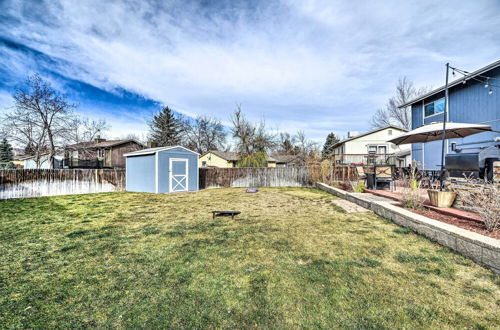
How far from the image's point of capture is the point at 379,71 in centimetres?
1274

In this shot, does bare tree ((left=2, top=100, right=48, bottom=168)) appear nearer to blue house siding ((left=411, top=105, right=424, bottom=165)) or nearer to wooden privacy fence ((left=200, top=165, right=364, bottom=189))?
wooden privacy fence ((left=200, top=165, right=364, bottom=189))

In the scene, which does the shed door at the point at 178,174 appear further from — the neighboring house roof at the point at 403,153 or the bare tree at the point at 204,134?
the bare tree at the point at 204,134

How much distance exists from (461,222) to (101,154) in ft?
97.4

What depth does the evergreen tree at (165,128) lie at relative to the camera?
31297 mm

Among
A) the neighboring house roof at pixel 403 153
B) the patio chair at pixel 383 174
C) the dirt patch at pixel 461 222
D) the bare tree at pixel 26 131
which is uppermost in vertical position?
the bare tree at pixel 26 131

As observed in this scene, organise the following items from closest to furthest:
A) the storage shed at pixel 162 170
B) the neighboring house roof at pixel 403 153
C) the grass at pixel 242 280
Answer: the grass at pixel 242 280 < the storage shed at pixel 162 170 < the neighboring house roof at pixel 403 153

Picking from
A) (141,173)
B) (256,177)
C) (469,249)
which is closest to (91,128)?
(141,173)

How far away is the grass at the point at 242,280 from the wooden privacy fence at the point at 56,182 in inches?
312

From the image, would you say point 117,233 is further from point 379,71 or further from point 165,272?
point 379,71

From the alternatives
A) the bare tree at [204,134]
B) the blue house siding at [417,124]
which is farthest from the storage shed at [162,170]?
the bare tree at [204,134]

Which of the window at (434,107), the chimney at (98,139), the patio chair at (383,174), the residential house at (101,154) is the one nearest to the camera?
the patio chair at (383,174)

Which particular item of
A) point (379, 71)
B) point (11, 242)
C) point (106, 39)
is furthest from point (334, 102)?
point (11, 242)

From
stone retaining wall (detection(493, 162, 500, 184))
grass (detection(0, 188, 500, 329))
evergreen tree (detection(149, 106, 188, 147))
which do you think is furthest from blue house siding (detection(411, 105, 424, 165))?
evergreen tree (detection(149, 106, 188, 147))

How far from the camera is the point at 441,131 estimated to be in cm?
630
